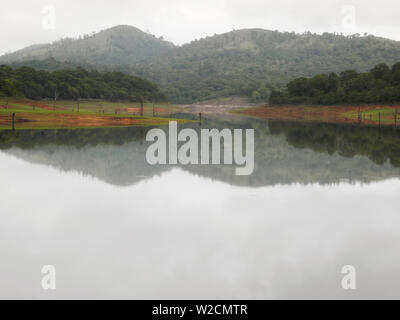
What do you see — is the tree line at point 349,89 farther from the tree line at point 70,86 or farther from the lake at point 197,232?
the lake at point 197,232

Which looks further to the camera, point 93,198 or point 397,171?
point 397,171

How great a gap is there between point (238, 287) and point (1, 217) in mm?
7723

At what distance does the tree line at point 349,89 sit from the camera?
97.3m

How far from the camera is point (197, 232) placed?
413 inches

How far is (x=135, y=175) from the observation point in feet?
61.5

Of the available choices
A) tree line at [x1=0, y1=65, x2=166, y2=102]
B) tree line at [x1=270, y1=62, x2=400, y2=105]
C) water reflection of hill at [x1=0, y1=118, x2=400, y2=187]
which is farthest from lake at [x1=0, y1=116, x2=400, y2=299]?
tree line at [x1=270, y1=62, x2=400, y2=105]

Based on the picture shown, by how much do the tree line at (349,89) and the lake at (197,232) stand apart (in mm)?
85697

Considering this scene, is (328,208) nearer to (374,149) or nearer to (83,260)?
(83,260)

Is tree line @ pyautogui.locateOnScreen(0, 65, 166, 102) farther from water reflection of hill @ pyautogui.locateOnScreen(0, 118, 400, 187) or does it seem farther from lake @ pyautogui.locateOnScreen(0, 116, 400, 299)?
lake @ pyautogui.locateOnScreen(0, 116, 400, 299)

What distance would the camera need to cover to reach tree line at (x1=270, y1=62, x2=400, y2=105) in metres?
97.3

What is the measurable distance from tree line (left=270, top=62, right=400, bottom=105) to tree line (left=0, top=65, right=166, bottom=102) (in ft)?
180

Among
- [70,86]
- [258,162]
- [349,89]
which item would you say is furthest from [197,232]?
[70,86]
